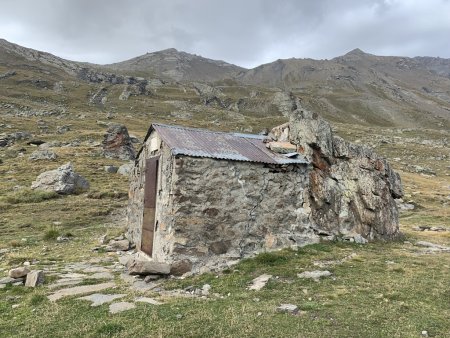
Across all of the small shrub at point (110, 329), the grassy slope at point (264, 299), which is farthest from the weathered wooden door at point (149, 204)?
the small shrub at point (110, 329)

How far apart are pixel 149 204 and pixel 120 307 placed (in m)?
5.92

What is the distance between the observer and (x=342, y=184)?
1570cm

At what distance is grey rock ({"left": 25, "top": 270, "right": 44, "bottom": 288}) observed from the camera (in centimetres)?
1062

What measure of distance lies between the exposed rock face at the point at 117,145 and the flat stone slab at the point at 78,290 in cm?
3960

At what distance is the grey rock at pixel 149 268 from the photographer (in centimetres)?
1114

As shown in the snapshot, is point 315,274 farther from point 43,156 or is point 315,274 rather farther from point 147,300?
point 43,156

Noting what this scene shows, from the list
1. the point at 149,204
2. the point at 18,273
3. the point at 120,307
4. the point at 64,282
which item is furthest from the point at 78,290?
the point at 149,204

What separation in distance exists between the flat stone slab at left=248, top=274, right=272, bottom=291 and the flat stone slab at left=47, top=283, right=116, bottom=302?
3824 millimetres

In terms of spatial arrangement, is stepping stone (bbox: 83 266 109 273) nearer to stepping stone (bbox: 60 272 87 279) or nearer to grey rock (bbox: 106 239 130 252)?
stepping stone (bbox: 60 272 87 279)

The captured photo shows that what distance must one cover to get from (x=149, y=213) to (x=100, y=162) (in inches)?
1284

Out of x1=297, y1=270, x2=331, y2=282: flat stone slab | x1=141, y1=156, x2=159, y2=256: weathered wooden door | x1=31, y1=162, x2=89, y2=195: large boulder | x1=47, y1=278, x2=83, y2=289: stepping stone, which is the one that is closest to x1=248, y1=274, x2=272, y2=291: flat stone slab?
x1=297, y1=270, x2=331, y2=282: flat stone slab

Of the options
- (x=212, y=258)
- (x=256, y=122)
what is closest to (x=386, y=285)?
(x=212, y=258)

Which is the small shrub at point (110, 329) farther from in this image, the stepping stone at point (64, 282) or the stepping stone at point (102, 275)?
the stepping stone at point (102, 275)

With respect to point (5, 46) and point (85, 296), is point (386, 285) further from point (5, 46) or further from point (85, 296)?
point (5, 46)
